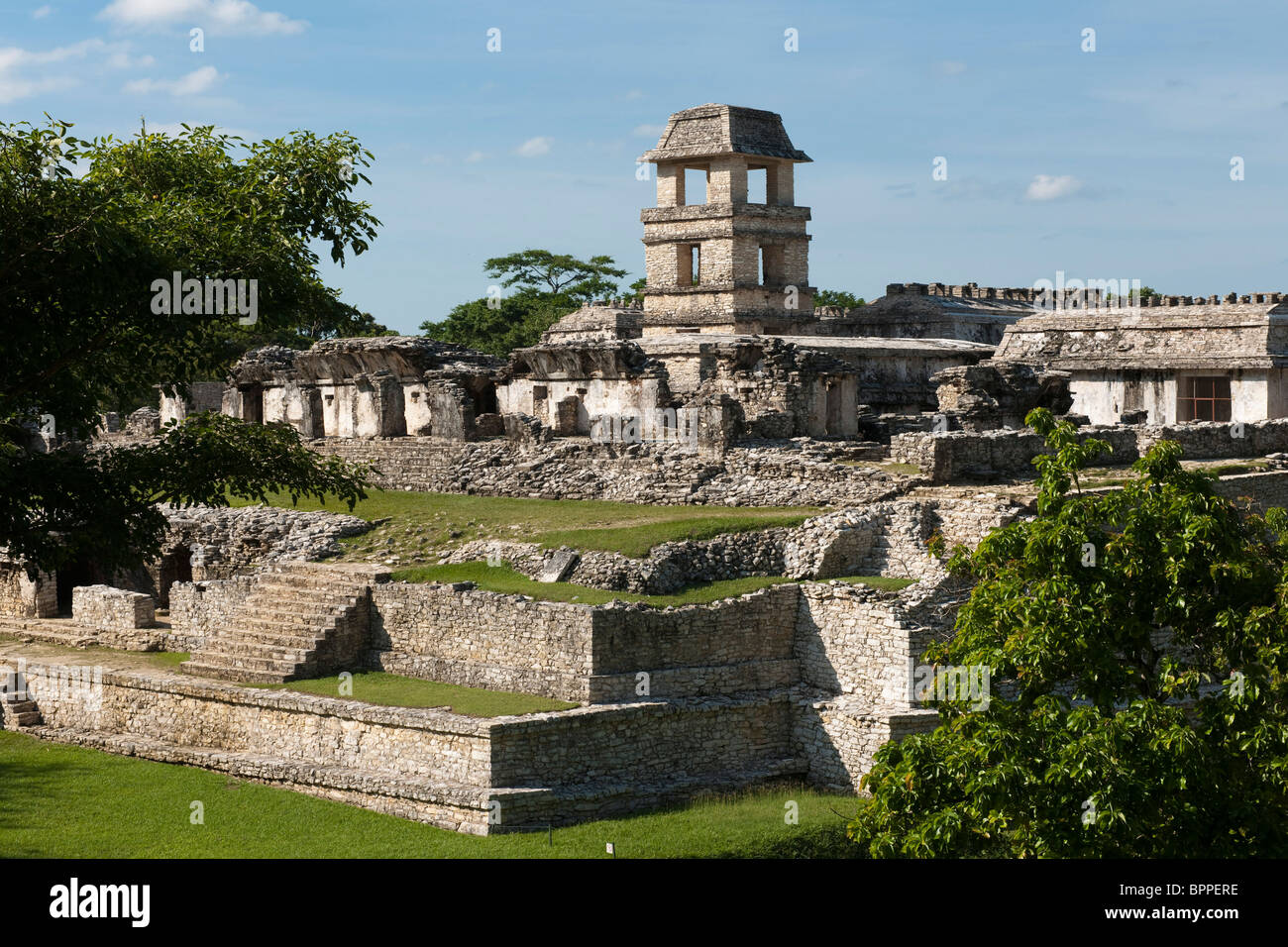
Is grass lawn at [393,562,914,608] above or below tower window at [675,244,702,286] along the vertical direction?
below

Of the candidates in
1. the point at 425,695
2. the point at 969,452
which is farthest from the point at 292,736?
the point at 969,452

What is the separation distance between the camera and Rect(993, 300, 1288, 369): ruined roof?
106 feet

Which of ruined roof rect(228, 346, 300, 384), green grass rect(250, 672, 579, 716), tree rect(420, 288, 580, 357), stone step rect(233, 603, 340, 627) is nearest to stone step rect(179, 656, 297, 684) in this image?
green grass rect(250, 672, 579, 716)

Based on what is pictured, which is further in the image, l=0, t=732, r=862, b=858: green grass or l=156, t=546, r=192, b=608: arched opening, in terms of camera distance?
l=156, t=546, r=192, b=608: arched opening

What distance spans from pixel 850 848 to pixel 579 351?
575 inches

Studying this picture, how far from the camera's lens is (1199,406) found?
32.8 metres

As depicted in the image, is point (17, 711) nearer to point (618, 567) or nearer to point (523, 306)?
point (618, 567)

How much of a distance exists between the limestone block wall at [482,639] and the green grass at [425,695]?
16 centimetres

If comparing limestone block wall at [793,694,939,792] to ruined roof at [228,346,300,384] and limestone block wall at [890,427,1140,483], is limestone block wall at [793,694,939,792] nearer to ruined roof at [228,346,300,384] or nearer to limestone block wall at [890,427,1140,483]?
limestone block wall at [890,427,1140,483]

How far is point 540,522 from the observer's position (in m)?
21.8

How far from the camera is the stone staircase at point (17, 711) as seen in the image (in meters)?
20.2

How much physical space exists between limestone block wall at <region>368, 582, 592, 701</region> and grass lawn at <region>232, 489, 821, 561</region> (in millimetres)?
1942

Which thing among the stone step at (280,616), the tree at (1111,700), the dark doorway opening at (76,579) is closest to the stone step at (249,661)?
the stone step at (280,616)

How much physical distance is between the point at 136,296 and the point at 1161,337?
2593 cm
